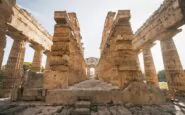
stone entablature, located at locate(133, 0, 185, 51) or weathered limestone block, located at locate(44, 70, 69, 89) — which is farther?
stone entablature, located at locate(133, 0, 185, 51)

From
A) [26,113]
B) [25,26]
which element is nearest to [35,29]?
[25,26]

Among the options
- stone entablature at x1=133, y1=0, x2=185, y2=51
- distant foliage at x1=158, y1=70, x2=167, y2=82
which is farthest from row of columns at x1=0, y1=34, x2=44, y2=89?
distant foliage at x1=158, y1=70, x2=167, y2=82

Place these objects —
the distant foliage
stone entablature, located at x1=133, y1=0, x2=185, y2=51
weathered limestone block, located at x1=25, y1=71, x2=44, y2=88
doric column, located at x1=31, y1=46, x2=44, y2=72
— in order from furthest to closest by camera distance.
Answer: the distant foliage < doric column, located at x1=31, y1=46, x2=44, y2=72 < stone entablature, located at x1=133, y1=0, x2=185, y2=51 < weathered limestone block, located at x1=25, y1=71, x2=44, y2=88

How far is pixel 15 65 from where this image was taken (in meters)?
9.21

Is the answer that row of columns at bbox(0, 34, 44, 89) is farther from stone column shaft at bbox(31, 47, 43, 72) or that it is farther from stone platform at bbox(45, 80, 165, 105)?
stone platform at bbox(45, 80, 165, 105)

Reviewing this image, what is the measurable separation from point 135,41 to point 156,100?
41.4 feet

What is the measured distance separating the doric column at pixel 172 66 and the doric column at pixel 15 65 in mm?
12805

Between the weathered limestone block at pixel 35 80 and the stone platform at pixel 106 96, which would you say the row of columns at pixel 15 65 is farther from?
the stone platform at pixel 106 96

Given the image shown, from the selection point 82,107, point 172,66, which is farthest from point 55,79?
point 172,66

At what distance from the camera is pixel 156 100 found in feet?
11.0

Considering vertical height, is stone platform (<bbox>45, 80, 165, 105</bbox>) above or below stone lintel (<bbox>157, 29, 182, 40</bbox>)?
below

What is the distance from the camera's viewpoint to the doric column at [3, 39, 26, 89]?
28.8 feet

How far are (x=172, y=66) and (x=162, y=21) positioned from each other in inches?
157

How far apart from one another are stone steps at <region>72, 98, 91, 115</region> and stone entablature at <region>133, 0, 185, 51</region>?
23.3ft
